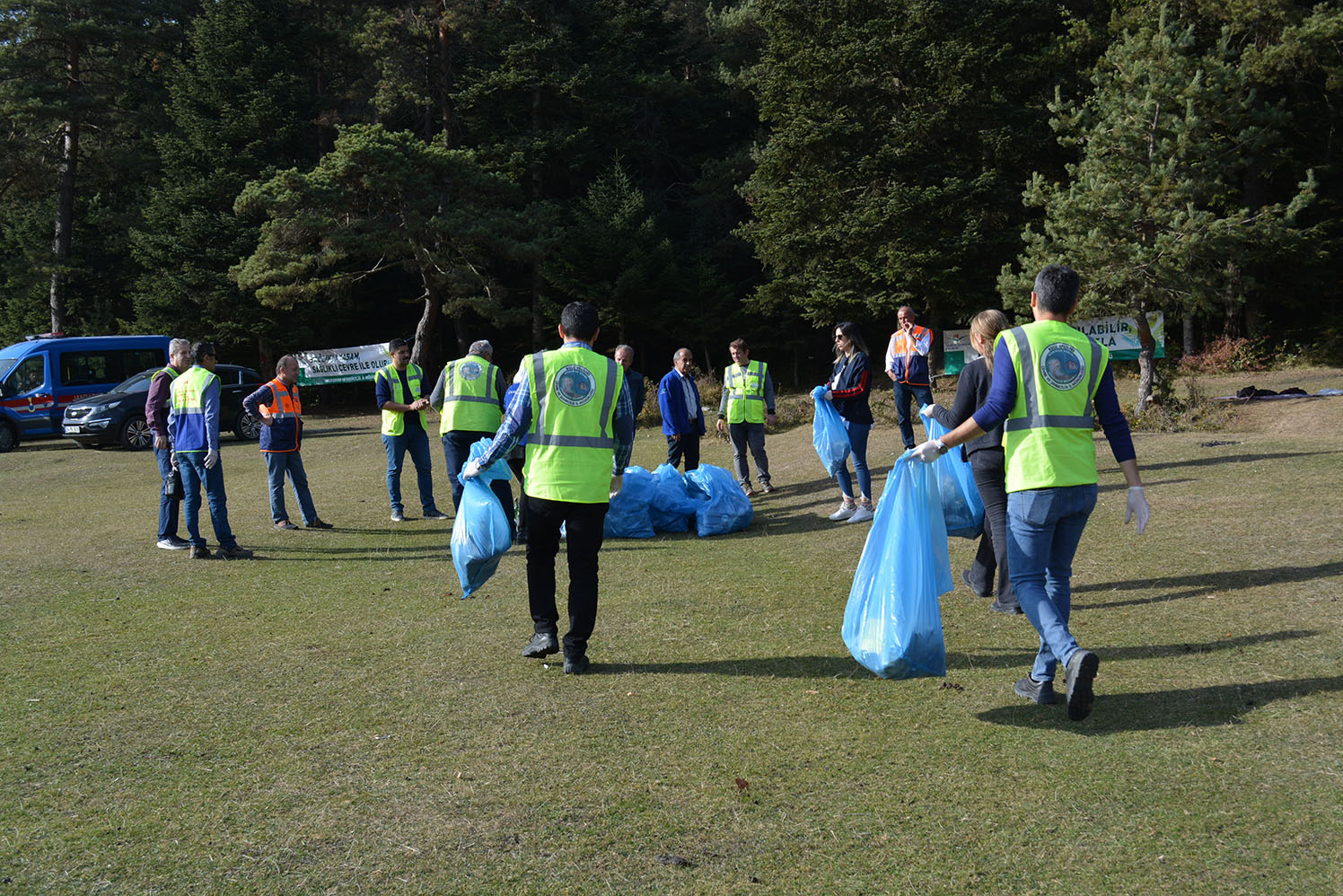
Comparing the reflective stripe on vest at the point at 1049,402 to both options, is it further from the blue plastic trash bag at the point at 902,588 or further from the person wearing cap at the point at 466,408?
the person wearing cap at the point at 466,408

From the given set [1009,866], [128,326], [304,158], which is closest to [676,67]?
[304,158]

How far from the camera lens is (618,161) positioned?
34781 mm

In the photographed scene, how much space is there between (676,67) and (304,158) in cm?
1451

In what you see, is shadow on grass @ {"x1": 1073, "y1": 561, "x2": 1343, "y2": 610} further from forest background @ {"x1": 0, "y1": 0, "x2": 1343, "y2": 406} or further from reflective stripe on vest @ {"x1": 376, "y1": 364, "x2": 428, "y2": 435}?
forest background @ {"x1": 0, "y1": 0, "x2": 1343, "y2": 406}

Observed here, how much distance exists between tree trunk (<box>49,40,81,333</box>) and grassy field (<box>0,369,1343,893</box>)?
3208cm

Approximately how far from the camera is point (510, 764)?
4035mm

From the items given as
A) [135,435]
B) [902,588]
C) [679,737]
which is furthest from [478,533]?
[135,435]

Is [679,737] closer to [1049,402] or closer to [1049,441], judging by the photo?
[1049,441]

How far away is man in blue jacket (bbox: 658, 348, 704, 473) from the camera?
10.7 meters

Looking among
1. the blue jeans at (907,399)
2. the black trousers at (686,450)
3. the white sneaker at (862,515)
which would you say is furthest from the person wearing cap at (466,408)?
the blue jeans at (907,399)

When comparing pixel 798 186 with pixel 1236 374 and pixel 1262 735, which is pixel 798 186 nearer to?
pixel 1236 374

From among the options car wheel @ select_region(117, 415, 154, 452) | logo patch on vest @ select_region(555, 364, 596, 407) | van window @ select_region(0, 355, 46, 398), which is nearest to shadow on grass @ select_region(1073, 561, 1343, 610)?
logo patch on vest @ select_region(555, 364, 596, 407)

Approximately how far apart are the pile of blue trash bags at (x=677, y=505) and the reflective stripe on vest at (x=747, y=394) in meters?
1.23

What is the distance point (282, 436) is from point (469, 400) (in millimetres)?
2448
